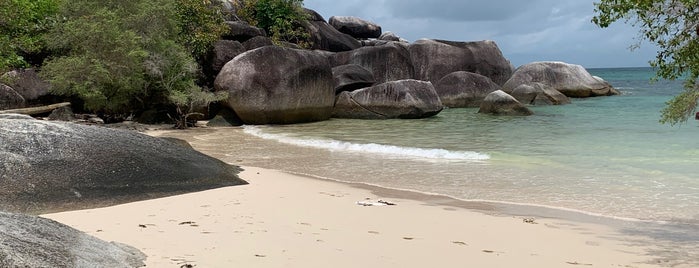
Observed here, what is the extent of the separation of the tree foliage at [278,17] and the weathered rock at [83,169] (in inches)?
931

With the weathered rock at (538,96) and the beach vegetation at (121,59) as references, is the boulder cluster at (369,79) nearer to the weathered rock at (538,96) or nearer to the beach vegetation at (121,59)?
the weathered rock at (538,96)

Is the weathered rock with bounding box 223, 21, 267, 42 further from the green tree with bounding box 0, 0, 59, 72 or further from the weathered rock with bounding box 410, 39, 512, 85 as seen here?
the weathered rock with bounding box 410, 39, 512, 85

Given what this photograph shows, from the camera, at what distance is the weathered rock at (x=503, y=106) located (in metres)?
23.3

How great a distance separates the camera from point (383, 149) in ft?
42.3

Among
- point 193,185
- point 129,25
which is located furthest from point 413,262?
point 129,25

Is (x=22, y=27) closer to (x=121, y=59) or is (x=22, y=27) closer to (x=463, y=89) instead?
(x=121, y=59)

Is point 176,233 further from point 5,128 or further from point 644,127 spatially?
point 644,127

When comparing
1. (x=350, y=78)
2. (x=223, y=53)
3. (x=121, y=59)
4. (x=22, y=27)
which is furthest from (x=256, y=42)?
(x=22, y=27)

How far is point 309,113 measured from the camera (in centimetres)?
2109

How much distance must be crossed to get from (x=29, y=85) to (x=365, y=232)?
16456mm

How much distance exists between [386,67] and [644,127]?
43.0ft

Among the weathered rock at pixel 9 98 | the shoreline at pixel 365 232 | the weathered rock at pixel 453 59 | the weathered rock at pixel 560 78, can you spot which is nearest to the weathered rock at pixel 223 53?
the weathered rock at pixel 9 98

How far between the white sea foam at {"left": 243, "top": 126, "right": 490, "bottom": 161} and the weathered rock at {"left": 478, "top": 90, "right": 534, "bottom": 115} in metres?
10.7

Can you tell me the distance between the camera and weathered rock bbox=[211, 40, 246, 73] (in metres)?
21.4
